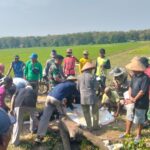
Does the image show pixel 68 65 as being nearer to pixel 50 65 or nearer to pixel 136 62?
pixel 50 65

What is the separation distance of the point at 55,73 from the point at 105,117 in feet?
9.02

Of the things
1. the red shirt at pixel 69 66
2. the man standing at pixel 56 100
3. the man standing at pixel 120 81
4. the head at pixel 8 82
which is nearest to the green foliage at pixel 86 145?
the man standing at pixel 56 100

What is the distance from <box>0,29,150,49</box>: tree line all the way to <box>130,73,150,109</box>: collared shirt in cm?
9493

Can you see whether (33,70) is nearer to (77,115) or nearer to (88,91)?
(77,115)

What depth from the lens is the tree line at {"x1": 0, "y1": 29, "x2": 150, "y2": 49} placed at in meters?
105

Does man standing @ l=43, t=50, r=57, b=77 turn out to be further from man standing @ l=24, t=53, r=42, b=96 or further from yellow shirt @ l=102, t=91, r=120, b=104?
yellow shirt @ l=102, t=91, r=120, b=104

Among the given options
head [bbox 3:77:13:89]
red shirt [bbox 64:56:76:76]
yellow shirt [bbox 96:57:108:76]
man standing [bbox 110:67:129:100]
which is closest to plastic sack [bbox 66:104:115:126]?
man standing [bbox 110:67:129:100]

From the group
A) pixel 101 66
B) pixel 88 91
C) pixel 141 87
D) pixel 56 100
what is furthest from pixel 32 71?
pixel 141 87

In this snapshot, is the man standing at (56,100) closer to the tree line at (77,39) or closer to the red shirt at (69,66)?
the red shirt at (69,66)

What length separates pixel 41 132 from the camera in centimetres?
960

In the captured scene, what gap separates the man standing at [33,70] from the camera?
13.1 m

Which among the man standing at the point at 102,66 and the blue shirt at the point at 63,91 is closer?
the blue shirt at the point at 63,91

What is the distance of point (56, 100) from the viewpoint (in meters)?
9.33

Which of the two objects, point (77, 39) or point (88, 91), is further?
point (77, 39)
